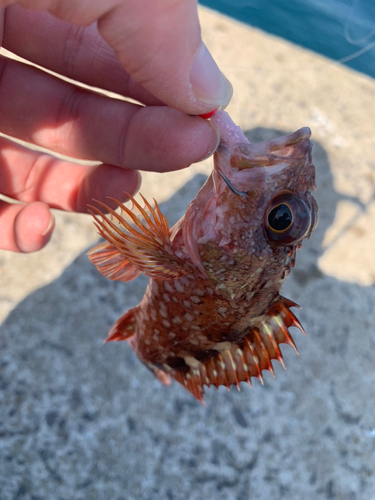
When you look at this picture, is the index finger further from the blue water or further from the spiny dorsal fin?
the blue water

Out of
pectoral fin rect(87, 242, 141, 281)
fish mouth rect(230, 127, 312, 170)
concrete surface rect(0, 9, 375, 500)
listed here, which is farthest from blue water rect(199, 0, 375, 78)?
pectoral fin rect(87, 242, 141, 281)

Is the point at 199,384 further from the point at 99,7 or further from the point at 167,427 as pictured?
the point at 99,7

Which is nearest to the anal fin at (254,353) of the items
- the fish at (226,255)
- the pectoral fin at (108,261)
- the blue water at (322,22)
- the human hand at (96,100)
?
the fish at (226,255)

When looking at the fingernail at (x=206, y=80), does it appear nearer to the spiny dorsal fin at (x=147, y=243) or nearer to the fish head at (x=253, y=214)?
the fish head at (x=253, y=214)

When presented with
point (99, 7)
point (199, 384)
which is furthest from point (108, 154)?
point (199, 384)

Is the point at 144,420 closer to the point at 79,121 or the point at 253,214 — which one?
the point at 253,214

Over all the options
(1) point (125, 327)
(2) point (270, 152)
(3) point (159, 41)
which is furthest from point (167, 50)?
(1) point (125, 327)

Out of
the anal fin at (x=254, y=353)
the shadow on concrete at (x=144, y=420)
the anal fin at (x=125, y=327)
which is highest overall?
the anal fin at (x=254, y=353)
